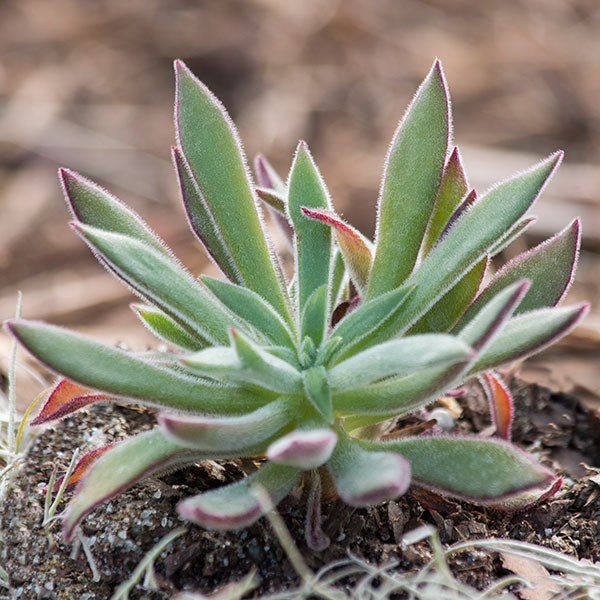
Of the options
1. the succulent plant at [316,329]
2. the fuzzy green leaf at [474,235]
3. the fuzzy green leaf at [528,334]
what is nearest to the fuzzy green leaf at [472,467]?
the succulent plant at [316,329]

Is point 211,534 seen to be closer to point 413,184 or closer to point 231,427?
point 231,427

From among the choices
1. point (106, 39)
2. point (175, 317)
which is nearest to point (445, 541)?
point (175, 317)

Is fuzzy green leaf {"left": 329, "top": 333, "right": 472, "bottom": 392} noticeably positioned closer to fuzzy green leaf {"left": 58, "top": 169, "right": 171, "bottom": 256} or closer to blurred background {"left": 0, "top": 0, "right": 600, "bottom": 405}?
fuzzy green leaf {"left": 58, "top": 169, "right": 171, "bottom": 256}

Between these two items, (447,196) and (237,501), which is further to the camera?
(447,196)

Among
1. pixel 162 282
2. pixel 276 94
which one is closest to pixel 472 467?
pixel 162 282

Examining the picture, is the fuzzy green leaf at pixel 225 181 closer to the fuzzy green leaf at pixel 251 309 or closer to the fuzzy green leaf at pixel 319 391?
the fuzzy green leaf at pixel 251 309

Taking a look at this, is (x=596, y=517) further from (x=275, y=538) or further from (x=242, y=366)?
(x=242, y=366)
